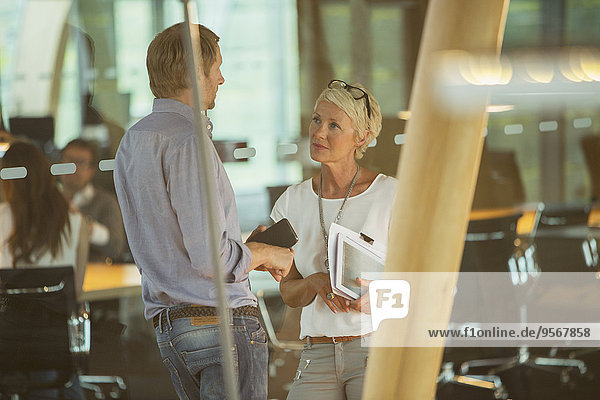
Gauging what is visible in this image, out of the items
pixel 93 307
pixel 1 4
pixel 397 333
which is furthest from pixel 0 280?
pixel 397 333

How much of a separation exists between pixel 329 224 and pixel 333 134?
0.24m

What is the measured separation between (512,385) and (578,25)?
5.53ft

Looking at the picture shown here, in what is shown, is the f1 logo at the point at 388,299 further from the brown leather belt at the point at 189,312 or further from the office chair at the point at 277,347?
the office chair at the point at 277,347

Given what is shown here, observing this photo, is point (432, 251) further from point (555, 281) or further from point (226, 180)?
point (555, 281)

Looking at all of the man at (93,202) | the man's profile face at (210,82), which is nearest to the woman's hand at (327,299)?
the man's profile face at (210,82)

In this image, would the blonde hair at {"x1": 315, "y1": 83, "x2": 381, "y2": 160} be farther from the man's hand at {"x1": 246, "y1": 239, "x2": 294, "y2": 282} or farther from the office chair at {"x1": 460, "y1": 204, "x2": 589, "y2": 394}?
the office chair at {"x1": 460, "y1": 204, "x2": 589, "y2": 394}

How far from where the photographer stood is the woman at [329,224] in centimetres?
208

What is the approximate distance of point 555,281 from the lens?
152 inches

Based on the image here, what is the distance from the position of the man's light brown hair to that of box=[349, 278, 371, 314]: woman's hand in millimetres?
711

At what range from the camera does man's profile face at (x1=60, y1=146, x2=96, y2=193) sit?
12.3ft

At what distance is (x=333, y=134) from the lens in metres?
2.17

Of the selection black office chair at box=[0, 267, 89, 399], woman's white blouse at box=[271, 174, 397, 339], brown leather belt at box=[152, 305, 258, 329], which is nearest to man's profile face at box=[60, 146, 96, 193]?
black office chair at box=[0, 267, 89, 399]

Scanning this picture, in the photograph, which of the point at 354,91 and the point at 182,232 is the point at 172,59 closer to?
the point at 182,232

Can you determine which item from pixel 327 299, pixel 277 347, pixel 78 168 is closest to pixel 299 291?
pixel 327 299
